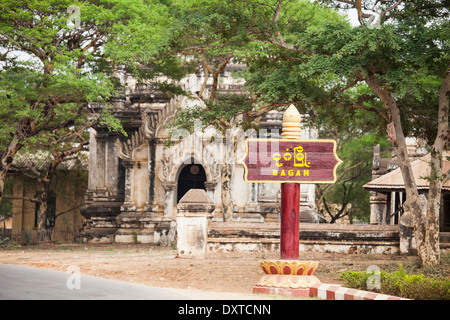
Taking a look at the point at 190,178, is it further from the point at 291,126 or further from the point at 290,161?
the point at 290,161

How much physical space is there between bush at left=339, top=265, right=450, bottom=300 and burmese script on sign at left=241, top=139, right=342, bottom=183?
1850mm

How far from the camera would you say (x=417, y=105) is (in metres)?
17.7

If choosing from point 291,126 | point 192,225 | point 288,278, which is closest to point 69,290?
point 288,278

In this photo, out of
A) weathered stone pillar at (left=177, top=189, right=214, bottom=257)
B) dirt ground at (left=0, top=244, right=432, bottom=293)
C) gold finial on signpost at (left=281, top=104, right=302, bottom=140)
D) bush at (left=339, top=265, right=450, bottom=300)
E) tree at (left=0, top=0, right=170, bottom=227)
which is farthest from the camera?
tree at (left=0, top=0, right=170, bottom=227)

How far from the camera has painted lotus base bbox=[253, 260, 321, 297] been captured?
10.9 metres

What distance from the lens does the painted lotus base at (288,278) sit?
10914mm

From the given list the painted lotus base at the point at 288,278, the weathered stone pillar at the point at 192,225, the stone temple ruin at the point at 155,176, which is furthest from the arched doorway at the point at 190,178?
the painted lotus base at the point at 288,278

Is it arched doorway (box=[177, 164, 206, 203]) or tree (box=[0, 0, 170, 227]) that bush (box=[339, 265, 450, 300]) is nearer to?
tree (box=[0, 0, 170, 227])

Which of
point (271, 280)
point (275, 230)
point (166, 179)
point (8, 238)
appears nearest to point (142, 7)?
point (166, 179)

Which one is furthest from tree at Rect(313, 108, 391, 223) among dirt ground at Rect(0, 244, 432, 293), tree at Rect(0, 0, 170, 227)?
dirt ground at Rect(0, 244, 432, 293)

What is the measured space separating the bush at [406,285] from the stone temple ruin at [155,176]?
14.0 meters
